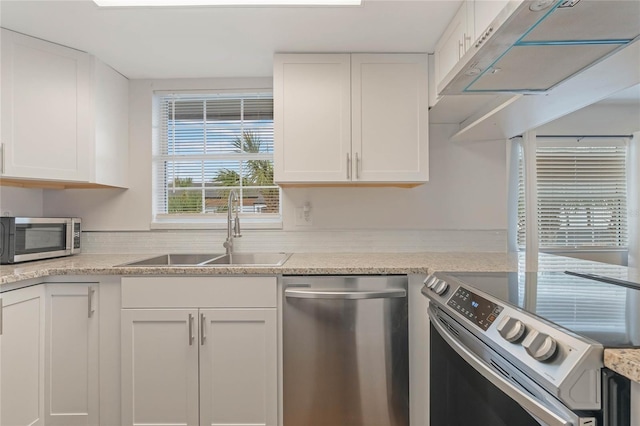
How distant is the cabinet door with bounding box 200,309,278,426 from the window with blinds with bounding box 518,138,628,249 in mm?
1537

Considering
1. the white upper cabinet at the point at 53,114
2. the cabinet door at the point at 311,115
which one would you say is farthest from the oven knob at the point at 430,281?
the white upper cabinet at the point at 53,114

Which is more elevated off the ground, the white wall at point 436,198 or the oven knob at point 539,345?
the white wall at point 436,198

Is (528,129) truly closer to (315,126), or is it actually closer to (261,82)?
(315,126)

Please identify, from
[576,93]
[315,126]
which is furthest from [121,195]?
[576,93]

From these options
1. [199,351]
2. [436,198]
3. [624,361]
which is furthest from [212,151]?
[624,361]

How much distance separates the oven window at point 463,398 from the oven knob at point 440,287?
0.19 meters

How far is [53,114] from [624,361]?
8.13 ft

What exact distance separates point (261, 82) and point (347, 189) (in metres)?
0.96

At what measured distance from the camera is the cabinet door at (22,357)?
1434 millimetres

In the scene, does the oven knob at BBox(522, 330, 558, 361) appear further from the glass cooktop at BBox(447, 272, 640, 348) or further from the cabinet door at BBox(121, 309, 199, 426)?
the cabinet door at BBox(121, 309, 199, 426)

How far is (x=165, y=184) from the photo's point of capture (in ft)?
7.90

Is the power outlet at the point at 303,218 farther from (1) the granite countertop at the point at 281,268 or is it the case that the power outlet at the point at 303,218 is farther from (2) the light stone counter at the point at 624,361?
(2) the light stone counter at the point at 624,361

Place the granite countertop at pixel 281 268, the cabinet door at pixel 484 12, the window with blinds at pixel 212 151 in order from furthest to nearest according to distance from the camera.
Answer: the window with blinds at pixel 212 151 → the granite countertop at pixel 281 268 → the cabinet door at pixel 484 12

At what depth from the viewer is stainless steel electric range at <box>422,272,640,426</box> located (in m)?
0.59
